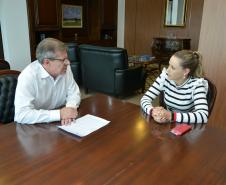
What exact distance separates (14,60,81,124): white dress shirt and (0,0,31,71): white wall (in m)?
3.40

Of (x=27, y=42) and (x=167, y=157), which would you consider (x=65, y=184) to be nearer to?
(x=167, y=157)

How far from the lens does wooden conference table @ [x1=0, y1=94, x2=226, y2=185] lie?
0.88m

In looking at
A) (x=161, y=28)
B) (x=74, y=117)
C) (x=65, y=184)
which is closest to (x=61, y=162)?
(x=65, y=184)

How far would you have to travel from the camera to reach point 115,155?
3.39ft

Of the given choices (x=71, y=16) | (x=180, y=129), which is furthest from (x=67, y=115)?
(x=71, y=16)

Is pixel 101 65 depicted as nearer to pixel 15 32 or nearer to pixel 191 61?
pixel 15 32

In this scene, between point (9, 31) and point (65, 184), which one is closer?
point (65, 184)

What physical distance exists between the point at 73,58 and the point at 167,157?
3523mm

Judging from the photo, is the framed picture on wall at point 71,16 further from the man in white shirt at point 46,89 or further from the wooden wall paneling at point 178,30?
the man in white shirt at point 46,89

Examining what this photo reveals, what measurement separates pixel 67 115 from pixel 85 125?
14 cm

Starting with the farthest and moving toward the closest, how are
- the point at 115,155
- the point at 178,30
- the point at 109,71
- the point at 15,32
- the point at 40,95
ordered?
the point at 178,30
the point at 15,32
the point at 109,71
the point at 40,95
the point at 115,155

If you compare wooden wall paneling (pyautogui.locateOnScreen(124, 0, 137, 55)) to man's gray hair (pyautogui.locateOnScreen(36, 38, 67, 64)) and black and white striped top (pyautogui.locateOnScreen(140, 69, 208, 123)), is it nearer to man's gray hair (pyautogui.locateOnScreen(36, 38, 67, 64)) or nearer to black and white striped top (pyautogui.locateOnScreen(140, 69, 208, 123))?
black and white striped top (pyautogui.locateOnScreen(140, 69, 208, 123))

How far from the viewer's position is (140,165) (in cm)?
96

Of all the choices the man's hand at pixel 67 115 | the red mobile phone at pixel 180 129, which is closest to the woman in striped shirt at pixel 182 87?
the red mobile phone at pixel 180 129
